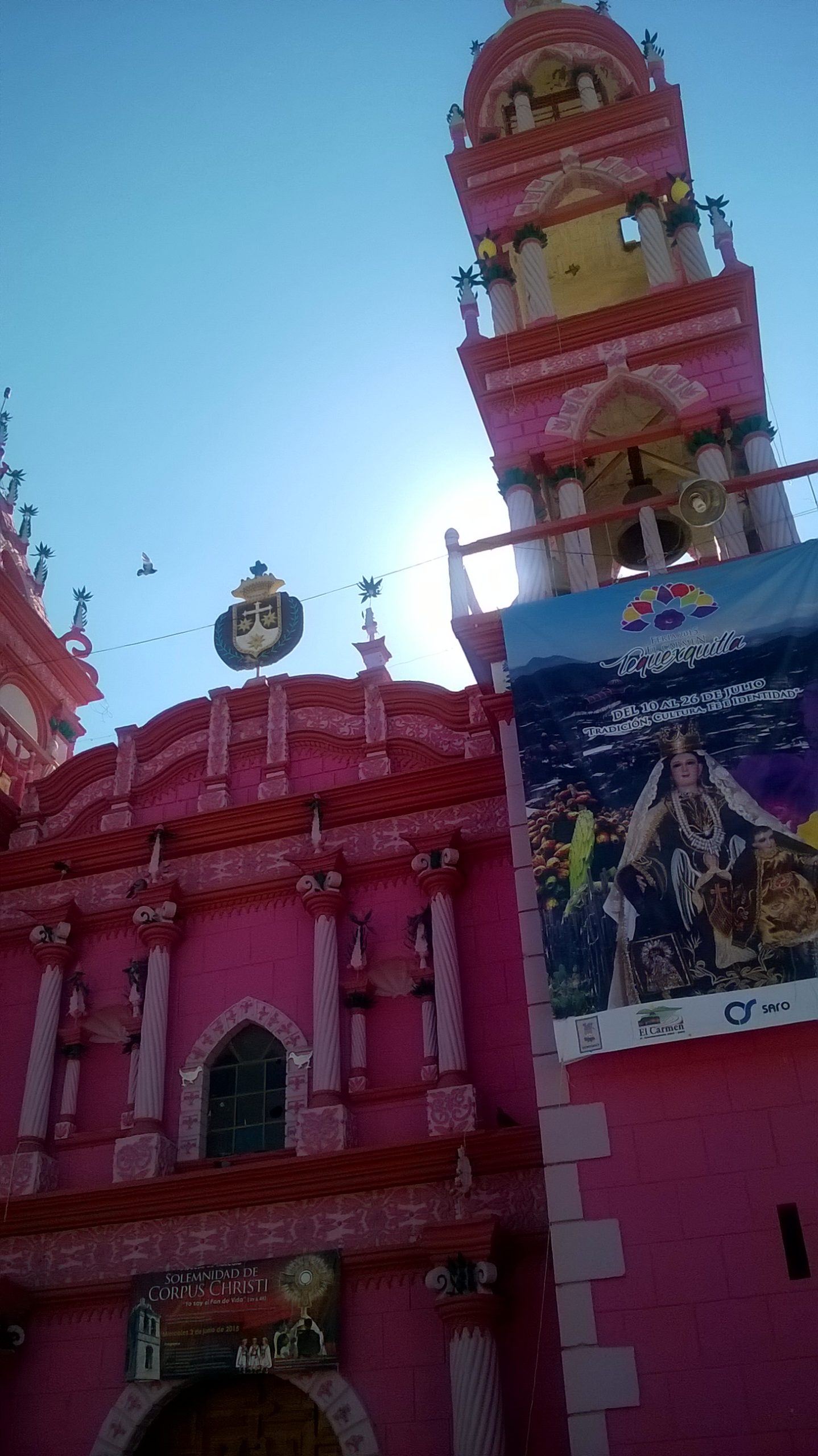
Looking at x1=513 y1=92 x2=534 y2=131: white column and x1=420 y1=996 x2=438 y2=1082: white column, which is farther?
x1=513 y1=92 x2=534 y2=131: white column

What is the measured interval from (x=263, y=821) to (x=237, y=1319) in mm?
4931

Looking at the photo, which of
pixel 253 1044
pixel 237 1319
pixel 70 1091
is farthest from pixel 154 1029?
pixel 237 1319

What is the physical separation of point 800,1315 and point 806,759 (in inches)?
155

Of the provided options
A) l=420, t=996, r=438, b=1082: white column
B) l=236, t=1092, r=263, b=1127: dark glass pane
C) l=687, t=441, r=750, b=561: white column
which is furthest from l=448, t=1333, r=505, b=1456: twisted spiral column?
l=687, t=441, r=750, b=561: white column

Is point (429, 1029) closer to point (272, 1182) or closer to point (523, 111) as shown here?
point (272, 1182)

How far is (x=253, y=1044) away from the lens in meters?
13.1

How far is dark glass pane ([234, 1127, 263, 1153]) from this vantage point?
12.5 meters

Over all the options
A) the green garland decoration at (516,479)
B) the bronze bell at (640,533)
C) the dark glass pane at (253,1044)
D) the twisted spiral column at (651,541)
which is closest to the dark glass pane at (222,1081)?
the dark glass pane at (253,1044)

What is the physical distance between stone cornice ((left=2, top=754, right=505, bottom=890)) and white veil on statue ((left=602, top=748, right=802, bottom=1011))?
3213 millimetres

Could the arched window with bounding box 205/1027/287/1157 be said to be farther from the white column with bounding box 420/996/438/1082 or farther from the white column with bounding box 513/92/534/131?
the white column with bounding box 513/92/534/131

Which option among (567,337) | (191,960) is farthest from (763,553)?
(191,960)

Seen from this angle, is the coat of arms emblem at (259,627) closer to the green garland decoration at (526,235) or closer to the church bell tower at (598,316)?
the church bell tower at (598,316)

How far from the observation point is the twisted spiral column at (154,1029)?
12.6 meters

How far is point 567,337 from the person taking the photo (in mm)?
14969
